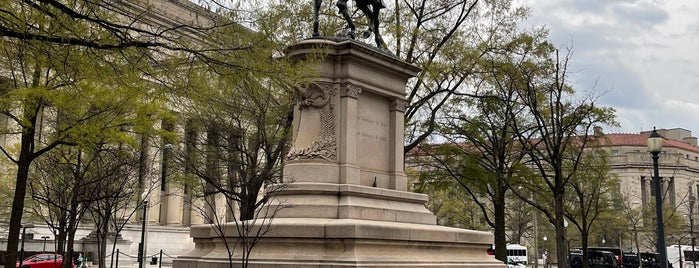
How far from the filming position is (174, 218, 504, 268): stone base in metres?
12.1

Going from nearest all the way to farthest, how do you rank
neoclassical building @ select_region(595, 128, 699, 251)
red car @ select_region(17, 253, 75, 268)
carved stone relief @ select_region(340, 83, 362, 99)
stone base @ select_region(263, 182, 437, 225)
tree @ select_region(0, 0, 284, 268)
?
tree @ select_region(0, 0, 284, 268), stone base @ select_region(263, 182, 437, 225), carved stone relief @ select_region(340, 83, 362, 99), red car @ select_region(17, 253, 75, 268), neoclassical building @ select_region(595, 128, 699, 251)

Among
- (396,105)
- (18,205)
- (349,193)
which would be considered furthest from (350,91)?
(18,205)

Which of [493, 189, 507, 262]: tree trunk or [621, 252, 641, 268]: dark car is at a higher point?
[493, 189, 507, 262]: tree trunk

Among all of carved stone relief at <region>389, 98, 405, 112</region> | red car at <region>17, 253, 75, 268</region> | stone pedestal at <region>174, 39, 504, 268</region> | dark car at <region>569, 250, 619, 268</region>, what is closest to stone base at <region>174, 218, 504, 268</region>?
stone pedestal at <region>174, 39, 504, 268</region>

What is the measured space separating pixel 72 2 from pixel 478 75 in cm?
1982

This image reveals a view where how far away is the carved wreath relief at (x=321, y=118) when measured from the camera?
14.3 m

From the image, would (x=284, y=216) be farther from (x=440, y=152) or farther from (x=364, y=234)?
(x=440, y=152)

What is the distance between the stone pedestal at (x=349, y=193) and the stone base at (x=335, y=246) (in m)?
0.02

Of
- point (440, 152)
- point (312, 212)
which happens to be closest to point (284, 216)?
point (312, 212)

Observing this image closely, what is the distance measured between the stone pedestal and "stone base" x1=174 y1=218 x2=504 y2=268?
19mm

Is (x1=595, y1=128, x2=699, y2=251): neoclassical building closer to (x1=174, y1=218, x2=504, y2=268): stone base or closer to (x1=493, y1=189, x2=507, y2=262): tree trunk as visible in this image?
(x1=493, y1=189, x2=507, y2=262): tree trunk

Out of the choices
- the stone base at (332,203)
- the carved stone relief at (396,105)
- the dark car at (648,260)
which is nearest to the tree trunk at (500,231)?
the carved stone relief at (396,105)

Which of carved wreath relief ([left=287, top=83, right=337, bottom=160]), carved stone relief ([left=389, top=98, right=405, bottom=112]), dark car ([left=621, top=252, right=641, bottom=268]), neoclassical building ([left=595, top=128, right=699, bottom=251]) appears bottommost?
dark car ([left=621, top=252, right=641, bottom=268])

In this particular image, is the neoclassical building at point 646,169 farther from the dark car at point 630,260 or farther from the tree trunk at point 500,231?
the tree trunk at point 500,231
